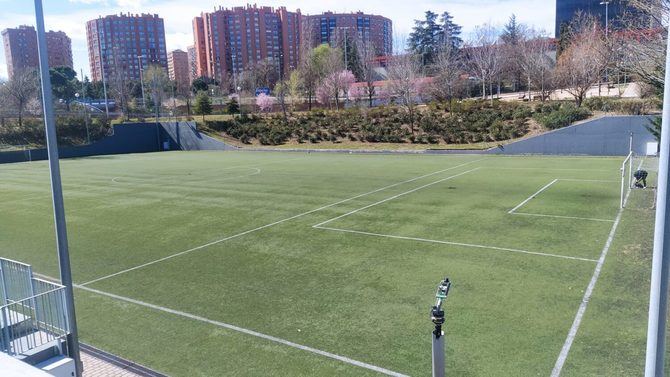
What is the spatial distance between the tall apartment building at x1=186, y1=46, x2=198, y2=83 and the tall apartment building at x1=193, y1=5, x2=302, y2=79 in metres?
1.64

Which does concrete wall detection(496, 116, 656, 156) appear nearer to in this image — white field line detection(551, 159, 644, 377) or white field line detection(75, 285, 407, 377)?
white field line detection(551, 159, 644, 377)

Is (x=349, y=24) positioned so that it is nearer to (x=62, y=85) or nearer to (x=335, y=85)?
(x=335, y=85)

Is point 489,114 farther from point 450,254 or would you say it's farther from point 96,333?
point 96,333

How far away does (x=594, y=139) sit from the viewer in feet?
113

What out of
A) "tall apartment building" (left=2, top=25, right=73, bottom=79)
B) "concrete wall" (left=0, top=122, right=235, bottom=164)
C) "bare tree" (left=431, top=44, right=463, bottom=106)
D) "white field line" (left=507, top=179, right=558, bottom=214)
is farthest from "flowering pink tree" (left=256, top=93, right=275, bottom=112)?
"white field line" (left=507, top=179, right=558, bottom=214)

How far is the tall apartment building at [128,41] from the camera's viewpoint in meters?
113

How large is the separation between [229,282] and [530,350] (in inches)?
254

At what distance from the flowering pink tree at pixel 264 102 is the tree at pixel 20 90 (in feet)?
94.8

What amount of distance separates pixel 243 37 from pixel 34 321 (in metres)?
129

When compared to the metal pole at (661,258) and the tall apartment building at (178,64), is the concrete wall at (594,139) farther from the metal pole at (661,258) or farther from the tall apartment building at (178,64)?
the tall apartment building at (178,64)

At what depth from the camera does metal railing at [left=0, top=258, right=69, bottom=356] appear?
6.75 meters

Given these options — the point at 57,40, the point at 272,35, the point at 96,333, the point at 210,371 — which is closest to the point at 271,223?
the point at 96,333

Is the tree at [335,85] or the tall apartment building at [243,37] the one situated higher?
the tall apartment building at [243,37]

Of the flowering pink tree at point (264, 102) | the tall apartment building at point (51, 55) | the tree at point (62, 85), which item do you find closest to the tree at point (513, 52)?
the flowering pink tree at point (264, 102)
